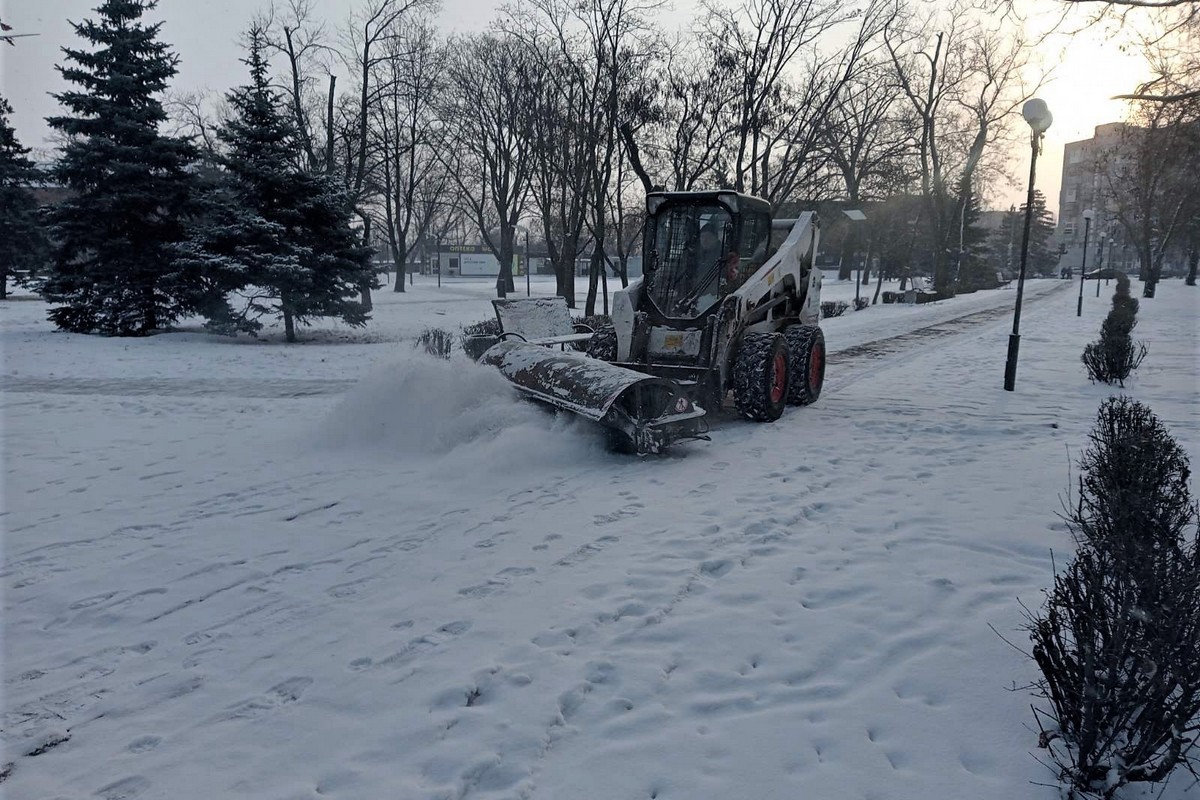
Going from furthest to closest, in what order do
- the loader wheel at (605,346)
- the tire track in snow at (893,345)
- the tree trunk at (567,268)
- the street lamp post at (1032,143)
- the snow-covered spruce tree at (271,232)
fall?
the tree trunk at (567,268), the snow-covered spruce tree at (271,232), the tire track in snow at (893,345), the street lamp post at (1032,143), the loader wheel at (605,346)

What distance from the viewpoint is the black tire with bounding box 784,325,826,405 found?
968 cm

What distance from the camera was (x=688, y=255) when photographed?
31.2 ft

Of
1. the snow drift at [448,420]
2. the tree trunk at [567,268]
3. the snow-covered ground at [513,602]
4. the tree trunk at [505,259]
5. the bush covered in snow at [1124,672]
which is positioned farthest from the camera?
the tree trunk at [505,259]

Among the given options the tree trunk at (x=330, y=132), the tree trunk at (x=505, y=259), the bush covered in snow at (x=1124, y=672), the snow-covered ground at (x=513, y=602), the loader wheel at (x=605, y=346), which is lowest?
the snow-covered ground at (x=513, y=602)

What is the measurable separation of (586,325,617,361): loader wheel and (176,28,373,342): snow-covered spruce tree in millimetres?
10722

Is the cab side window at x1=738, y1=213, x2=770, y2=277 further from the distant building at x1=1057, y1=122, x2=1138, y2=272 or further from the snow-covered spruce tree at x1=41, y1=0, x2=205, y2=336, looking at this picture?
the distant building at x1=1057, y1=122, x2=1138, y2=272

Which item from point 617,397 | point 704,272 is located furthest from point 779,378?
point 617,397

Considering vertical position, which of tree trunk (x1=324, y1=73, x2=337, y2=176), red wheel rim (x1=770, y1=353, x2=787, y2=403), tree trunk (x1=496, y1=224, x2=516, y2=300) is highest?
tree trunk (x1=324, y1=73, x2=337, y2=176)

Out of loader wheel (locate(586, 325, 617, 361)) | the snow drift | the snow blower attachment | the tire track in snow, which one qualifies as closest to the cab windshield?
loader wheel (locate(586, 325, 617, 361))

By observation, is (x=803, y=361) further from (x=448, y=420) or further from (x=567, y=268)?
(x=567, y=268)

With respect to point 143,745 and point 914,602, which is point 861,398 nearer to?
point 914,602

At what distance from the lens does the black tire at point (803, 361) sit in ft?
31.8

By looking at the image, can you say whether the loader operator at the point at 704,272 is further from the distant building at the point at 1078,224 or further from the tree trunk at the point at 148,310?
the distant building at the point at 1078,224

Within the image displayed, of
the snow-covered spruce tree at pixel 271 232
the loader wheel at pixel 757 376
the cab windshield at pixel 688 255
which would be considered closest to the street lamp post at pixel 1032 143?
the loader wheel at pixel 757 376
